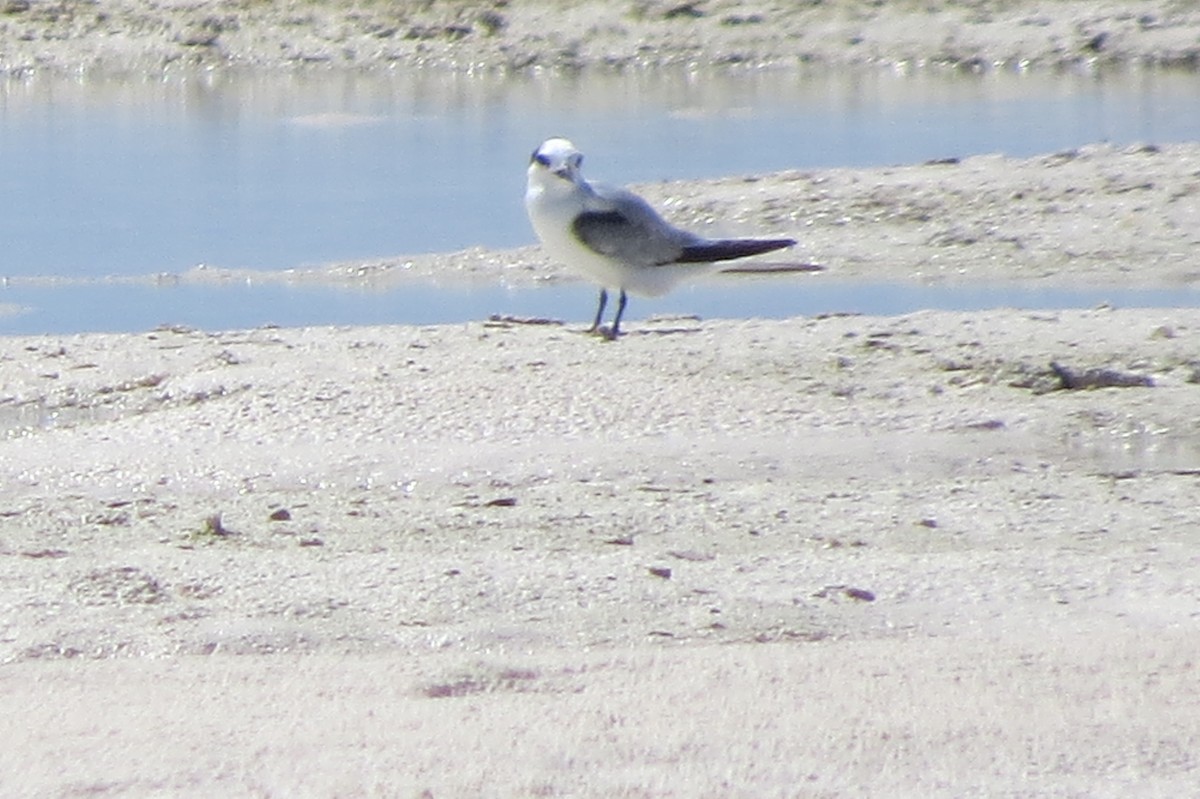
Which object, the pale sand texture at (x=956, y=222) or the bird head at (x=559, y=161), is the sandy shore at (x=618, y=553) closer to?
the pale sand texture at (x=956, y=222)

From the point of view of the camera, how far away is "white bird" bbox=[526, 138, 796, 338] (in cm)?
836

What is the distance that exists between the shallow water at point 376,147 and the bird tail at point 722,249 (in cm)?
79

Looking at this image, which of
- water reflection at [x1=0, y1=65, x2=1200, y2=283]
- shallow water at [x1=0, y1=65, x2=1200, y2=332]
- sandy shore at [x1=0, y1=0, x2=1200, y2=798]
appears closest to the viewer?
sandy shore at [x1=0, y1=0, x2=1200, y2=798]

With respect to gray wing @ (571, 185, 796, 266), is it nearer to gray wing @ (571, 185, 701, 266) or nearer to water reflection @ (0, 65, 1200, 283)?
gray wing @ (571, 185, 701, 266)

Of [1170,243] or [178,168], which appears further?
[178,168]

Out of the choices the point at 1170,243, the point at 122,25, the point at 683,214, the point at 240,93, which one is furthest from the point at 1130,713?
the point at 122,25

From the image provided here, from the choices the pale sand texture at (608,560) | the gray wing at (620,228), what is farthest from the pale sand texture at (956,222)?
the pale sand texture at (608,560)

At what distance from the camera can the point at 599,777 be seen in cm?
361

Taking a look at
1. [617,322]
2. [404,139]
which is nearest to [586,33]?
[404,139]

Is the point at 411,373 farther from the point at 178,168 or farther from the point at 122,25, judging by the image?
the point at 122,25

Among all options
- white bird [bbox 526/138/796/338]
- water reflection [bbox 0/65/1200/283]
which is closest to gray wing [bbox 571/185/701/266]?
white bird [bbox 526/138/796/338]

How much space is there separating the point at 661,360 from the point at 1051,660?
10.9ft

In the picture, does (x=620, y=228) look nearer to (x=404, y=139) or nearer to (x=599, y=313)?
(x=599, y=313)

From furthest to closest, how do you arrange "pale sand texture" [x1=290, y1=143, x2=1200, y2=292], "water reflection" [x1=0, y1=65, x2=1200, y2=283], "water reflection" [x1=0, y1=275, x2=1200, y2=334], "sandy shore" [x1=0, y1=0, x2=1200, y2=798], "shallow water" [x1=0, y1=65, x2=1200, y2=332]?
"water reflection" [x1=0, y1=65, x2=1200, y2=283] → "shallow water" [x1=0, y1=65, x2=1200, y2=332] → "pale sand texture" [x1=290, y1=143, x2=1200, y2=292] → "water reflection" [x1=0, y1=275, x2=1200, y2=334] → "sandy shore" [x1=0, y1=0, x2=1200, y2=798]
